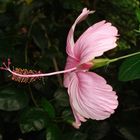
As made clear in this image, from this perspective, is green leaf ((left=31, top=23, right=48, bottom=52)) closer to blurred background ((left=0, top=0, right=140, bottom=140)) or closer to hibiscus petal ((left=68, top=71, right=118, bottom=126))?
blurred background ((left=0, top=0, right=140, bottom=140))

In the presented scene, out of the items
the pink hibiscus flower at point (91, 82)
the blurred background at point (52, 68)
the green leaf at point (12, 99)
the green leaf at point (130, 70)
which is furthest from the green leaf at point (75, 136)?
the pink hibiscus flower at point (91, 82)

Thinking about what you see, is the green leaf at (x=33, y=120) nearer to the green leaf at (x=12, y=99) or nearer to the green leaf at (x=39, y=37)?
the green leaf at (x=12, y=99)

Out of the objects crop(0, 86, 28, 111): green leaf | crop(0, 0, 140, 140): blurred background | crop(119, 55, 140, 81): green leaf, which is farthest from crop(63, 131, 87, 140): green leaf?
crop(119, 55, 140, 81): green leaf

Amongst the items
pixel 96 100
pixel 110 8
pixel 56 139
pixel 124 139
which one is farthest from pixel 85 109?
pixel 110 8

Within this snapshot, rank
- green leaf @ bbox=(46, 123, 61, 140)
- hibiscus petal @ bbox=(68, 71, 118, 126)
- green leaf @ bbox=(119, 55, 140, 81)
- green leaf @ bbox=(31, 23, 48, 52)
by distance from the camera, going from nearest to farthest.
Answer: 1. hibiscus petal @ bbox=(68, 71, 118, 126)
2. green leaf @ bbox=(119, 55, 140, 81)
3. green leaf @ bbox=(46, 123, 61, 140)
4. green leaf @ bbox=(31, 23, 48, 52)

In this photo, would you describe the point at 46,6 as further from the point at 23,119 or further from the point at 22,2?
the point at 23,119

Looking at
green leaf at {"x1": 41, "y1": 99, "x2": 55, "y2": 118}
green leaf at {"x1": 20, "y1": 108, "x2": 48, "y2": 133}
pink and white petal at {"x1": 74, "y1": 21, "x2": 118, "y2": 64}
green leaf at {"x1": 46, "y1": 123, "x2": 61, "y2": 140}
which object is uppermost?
pink and white petal at {"x1": 74, "y1": 21, "x2": 118, "y2": 64}

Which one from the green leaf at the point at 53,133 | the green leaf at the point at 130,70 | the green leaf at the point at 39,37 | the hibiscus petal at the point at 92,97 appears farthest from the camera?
the green leaf at the point at 39,37
